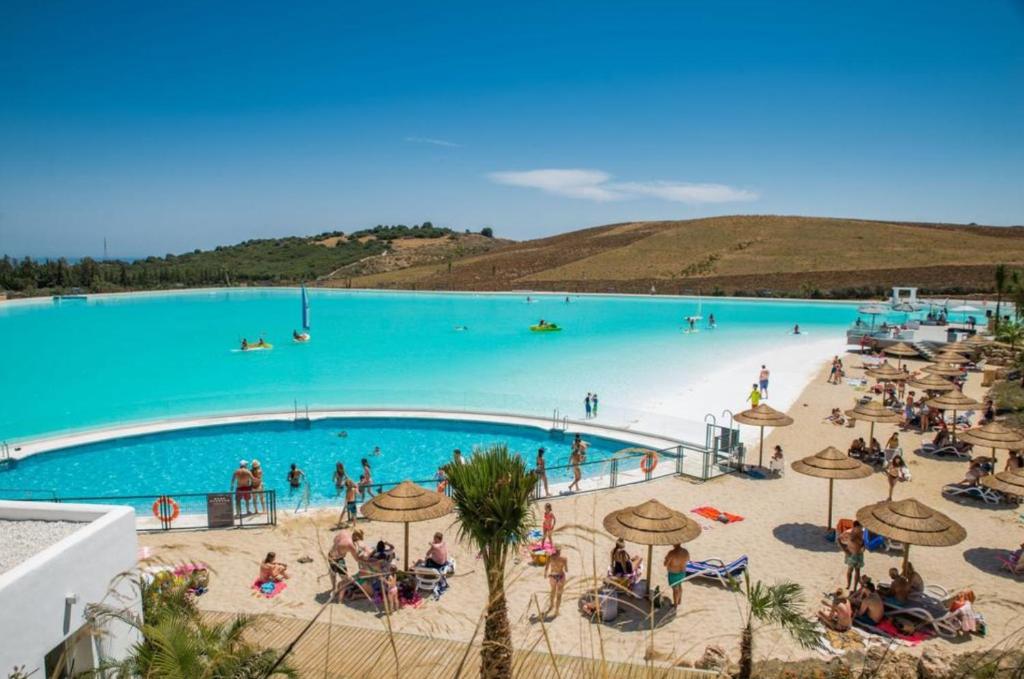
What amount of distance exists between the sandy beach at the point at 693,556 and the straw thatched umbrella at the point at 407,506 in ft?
2.79

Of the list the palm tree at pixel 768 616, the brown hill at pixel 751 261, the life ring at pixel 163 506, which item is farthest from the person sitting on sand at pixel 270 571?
the brown hill at pixel 751 261

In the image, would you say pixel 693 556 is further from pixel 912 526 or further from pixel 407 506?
pixel 407 506

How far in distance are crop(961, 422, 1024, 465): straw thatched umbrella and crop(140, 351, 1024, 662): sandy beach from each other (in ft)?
3.97

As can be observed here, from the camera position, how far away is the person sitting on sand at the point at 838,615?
337 inches

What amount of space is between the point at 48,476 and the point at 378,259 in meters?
104

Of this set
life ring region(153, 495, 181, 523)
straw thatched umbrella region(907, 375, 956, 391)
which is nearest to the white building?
life ring region(153, 495, 181, 523)

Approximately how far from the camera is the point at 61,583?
622 centimetres

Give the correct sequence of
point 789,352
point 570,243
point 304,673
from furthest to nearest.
Result: point 570,243 → point 789,352 → point 304,673

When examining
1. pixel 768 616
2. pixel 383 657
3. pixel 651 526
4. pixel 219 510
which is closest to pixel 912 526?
pixel 768 616

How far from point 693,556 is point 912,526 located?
3.26m

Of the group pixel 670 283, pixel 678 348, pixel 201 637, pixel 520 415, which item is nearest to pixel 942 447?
pixel 520 415

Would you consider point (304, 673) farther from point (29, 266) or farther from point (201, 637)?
point (29, 266)

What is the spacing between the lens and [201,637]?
5.50m

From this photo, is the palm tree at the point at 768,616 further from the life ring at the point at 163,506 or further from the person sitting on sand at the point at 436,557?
the life ring at the point at 163,506
